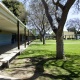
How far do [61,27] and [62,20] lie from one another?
468 mm

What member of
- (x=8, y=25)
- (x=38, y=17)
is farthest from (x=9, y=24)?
(x=38, y=17)

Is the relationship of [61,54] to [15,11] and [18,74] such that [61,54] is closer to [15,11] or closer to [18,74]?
[18,74]

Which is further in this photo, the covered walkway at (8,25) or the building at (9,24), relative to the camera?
the building at (9,24)

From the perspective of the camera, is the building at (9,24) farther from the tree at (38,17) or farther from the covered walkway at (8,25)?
the tree at (38,17)

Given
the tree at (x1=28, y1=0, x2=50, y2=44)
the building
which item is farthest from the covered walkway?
the tree at (x1=28, y1=0, x2=50, y2=44)

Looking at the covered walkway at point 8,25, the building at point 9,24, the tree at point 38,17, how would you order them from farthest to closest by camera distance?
the tree at point 38,17 → the building at point 9,24 → the covered walkway at point 8,25

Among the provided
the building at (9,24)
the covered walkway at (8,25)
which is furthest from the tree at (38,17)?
the covered walkway at (8,25)

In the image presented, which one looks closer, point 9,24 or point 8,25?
point 9,24

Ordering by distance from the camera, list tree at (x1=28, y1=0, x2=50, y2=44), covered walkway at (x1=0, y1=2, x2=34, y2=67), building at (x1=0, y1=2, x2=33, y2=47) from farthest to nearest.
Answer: tree at (x1=28, y1=0, x2=50, y2=44), building at (x1=0, y1=2, x2=33, y2=47), covered walkway at (x1=0, y1=2, x2=34, y2=67)

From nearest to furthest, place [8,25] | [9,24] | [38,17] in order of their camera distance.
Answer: [9,24] < [8,25] < [38,17]

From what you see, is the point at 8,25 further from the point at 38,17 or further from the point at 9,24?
the point at 38,17

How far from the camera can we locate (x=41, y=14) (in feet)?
140

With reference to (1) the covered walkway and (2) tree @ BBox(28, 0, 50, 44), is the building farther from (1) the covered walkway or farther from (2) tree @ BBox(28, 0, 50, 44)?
(2) tree @ BBox(28, 0, 50, 44)

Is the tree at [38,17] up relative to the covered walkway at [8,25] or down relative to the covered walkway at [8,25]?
up
